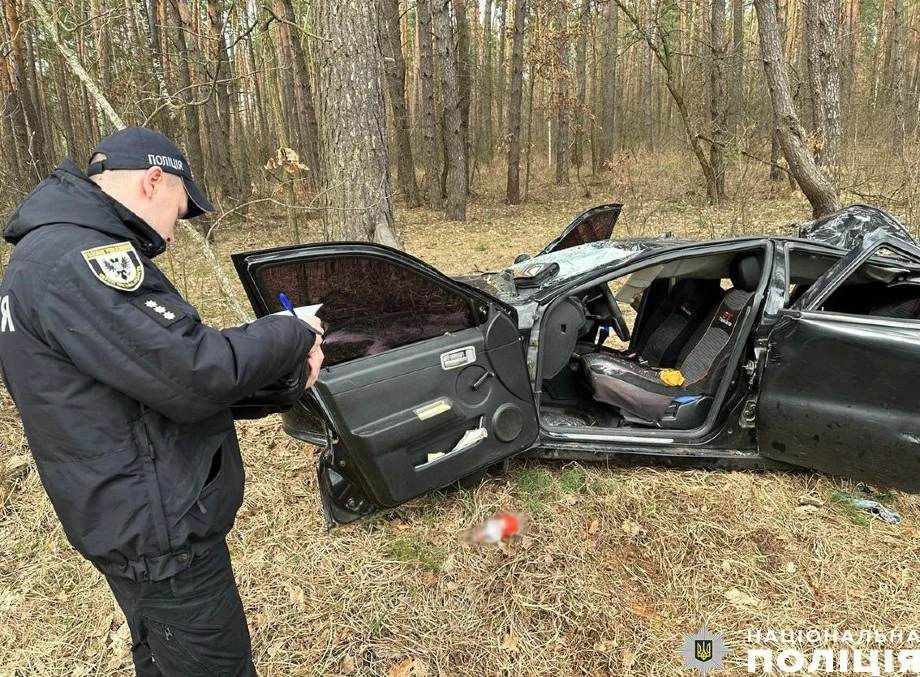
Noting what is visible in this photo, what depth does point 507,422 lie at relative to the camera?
2.92 meters

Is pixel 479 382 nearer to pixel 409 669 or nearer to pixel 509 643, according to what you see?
pixel 509 643

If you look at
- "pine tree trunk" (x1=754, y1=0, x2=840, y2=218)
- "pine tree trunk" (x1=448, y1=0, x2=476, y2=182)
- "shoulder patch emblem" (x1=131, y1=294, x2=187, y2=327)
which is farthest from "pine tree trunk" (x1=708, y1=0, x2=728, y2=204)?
"shoulder patch emblem" (x1=131, y1=294, x2=187, y2=327)

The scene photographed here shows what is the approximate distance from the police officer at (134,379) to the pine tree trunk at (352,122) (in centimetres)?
330

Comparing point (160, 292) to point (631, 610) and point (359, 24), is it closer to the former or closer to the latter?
point (631, 610)

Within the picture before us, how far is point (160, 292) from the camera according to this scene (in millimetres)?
1454

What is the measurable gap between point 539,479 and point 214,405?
2.19 m

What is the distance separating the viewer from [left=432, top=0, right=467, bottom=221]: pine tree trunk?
1305 cm

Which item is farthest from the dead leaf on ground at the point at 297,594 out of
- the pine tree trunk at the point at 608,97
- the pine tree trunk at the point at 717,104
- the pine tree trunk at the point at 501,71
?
the pine tree trunk at the point at 501,71

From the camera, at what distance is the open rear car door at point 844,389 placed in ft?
8.95

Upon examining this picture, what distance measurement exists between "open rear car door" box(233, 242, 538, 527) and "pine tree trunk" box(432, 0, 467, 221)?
1120 centimetres

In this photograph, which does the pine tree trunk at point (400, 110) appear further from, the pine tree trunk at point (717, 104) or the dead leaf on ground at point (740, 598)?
the dead leaf on ground at point (740, 598)

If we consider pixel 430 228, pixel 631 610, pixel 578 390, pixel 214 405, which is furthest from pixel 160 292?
pixel 430 228

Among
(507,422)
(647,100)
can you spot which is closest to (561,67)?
(507,422)

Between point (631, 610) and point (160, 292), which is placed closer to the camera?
point (160, 292)
